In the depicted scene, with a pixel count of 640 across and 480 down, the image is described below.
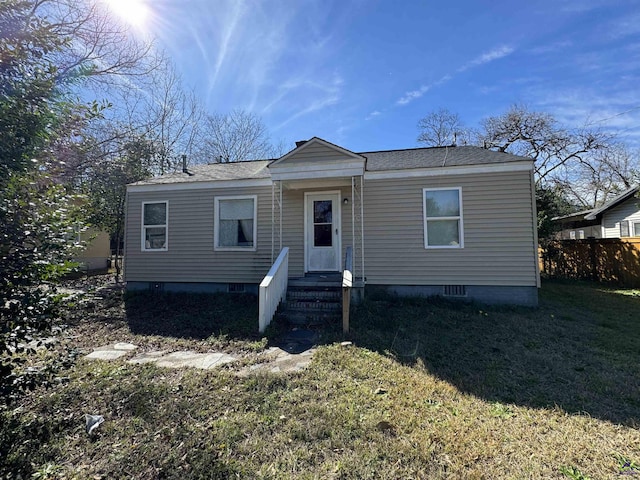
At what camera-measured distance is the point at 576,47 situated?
9.27 meters

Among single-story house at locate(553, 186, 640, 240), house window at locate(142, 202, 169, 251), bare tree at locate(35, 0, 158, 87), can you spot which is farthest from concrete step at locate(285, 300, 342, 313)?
single-story house at locate(553, 186, 640, 240)

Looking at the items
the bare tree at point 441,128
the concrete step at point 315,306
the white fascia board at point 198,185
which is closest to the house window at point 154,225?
the white fascia board at point 198,185

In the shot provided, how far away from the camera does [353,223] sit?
7.48 meters

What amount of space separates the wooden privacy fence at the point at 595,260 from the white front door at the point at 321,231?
10386mm

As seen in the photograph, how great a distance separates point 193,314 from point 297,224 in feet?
10.9

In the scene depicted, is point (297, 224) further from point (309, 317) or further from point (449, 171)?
point (449, 171)

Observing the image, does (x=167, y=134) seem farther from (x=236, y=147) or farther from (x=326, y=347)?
(x=326, y=347)

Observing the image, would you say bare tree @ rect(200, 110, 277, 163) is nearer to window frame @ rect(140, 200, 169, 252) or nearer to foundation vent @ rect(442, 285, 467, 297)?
window frame @ rect(140, 200, 169, 252)

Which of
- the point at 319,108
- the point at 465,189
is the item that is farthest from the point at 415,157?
the point at 319,108

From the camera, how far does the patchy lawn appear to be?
2.30 meters

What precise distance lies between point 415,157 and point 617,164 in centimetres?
2467

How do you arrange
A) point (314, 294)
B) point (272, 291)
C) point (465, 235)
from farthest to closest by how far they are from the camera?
point (465, 235)
point (314, 294)
point (272, 291)

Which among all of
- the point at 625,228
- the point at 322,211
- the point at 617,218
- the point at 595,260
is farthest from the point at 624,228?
the point at 322,211

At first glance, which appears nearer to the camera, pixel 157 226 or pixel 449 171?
pixel 449 171
